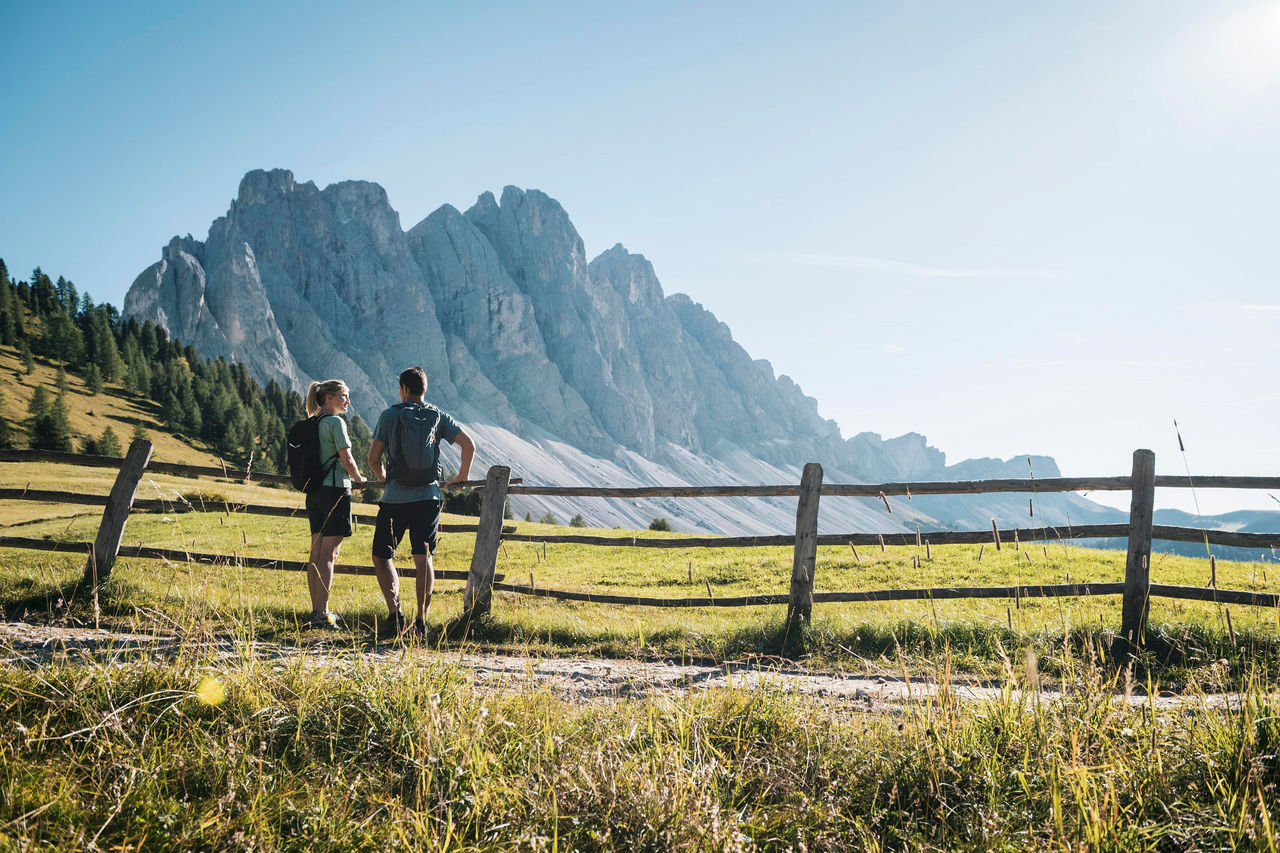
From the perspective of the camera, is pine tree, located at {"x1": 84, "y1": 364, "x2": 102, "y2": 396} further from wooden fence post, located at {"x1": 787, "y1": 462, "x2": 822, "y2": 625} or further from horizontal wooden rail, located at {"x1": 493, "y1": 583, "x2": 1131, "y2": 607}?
wooden fence post, located at {"x1": 787, "y1": 462, "x2": 822, "y2": 625}

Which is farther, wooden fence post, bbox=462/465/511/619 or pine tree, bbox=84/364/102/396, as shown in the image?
pine tree, bbox=84/364/102/396

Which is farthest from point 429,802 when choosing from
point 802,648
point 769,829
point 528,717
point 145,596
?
point 145,596

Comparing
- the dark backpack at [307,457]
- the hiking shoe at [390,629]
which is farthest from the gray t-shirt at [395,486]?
the hiking shoe at [390,629]

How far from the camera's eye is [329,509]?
6.20 m

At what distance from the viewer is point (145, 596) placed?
270 inches

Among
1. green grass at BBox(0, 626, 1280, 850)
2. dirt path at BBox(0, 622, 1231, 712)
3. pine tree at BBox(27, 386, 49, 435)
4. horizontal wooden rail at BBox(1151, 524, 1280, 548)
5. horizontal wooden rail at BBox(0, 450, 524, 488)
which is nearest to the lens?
green grass at BBox(0, 626, 1280, 850)

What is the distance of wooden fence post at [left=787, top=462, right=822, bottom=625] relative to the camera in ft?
21.1

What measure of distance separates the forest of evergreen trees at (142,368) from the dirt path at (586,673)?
80.5 meters

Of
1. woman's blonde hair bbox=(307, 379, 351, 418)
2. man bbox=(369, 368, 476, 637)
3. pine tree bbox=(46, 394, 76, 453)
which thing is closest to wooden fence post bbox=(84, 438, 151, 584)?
woman's blonde hair bbox=(307, 379, 351, 418)

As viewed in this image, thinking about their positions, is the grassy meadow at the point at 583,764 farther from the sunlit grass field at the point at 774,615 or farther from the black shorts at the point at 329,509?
the black shorts at the point at 329,509

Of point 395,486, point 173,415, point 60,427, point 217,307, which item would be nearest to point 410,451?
point 395,486

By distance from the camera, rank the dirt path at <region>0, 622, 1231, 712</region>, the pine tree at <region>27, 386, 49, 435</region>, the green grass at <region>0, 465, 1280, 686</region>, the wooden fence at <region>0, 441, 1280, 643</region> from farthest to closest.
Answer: the pine tree at <region>27, 386, 49, 435</region> → the wooden fence at <region>0, 441, 1280, 643</region> → the green grass at <region>0, 465, 1280, 686</region> → the dirt path at <region>0, 622, 1231, 712</region>

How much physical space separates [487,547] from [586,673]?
2355mm

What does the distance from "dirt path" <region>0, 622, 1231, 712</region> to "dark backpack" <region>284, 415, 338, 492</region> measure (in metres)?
1.40
